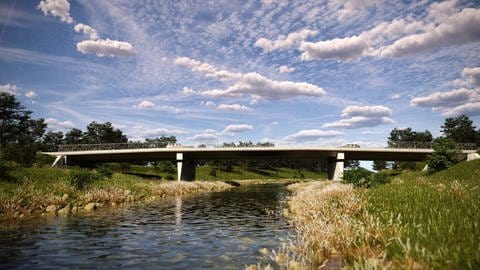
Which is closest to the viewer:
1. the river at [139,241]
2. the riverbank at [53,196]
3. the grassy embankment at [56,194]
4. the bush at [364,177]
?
the river at [139,241]

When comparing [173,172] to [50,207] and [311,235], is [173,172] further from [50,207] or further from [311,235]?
[311,235]

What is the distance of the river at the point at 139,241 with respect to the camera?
1134cm

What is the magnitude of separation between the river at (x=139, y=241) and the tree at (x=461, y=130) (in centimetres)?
14825

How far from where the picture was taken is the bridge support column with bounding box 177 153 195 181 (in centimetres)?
7823

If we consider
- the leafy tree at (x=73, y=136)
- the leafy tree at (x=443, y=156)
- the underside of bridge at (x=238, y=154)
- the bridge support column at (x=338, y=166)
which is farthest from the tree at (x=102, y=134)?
the leafy tree at (x=443, y=156)

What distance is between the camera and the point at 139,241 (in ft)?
48.4

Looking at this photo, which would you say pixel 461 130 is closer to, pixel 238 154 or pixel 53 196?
pixel 238 154

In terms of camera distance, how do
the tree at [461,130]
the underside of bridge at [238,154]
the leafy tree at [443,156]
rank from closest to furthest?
the leafy tree at [443,156] → the underside of bridge at [238,154] → the tree at [461,130]

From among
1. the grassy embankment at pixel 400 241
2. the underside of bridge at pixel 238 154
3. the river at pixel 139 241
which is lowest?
the river at pixel 139 241

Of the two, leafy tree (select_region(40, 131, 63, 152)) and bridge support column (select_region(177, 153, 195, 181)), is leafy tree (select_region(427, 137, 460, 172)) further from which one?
leafy tree (select_region(40, 131, 63, 152))

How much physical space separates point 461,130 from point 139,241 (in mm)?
164293

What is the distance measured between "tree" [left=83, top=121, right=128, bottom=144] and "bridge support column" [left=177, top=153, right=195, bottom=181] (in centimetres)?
7192

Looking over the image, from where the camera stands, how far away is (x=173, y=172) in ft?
329

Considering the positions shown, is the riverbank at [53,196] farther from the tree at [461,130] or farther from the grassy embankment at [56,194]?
the tree at [461,130]
